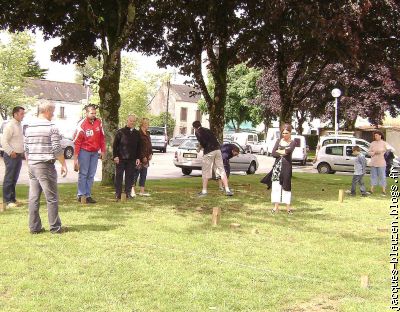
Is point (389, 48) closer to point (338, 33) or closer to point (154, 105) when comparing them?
point (338, 33)

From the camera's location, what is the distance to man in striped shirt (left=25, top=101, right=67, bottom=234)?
7.26 m

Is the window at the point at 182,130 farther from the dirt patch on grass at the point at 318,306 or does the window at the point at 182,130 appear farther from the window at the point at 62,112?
the dirt patch on grass at the point at 318,306

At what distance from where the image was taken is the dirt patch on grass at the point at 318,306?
180 inches

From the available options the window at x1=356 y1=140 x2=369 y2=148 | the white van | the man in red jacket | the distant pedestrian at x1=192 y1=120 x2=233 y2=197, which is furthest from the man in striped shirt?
→ the white van

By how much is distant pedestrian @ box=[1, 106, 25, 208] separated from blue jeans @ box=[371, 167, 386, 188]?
10.1m

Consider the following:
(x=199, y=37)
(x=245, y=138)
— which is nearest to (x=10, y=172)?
(x=199, y=37)

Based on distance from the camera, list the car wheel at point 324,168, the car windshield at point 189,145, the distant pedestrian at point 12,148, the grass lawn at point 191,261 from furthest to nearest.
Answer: the car wheel at point 324,168 < the car windshield at point 189,145 < the distant pedestrian at point 12,148 < the grass lawn at point 191,261

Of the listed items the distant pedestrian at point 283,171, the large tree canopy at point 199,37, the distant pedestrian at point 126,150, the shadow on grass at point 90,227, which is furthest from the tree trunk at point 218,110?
the shadow on grass at point 90,227

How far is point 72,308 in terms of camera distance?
14.5 ft

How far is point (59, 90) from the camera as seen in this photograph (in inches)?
3086

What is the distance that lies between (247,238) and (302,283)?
2.30 metres

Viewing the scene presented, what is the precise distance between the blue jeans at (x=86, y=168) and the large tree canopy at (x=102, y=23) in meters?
2.80

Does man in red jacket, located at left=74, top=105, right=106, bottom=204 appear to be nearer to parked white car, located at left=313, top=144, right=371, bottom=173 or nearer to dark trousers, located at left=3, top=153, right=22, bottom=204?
dark trousers, located at left=3, top=153, right=22, bottom=204

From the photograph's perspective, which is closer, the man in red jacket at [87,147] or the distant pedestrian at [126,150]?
the man in red jacket at [87,147]
